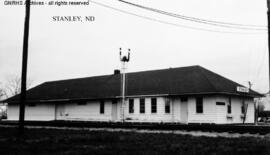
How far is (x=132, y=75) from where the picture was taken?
130 ft

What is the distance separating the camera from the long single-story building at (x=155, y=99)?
29.4 meters

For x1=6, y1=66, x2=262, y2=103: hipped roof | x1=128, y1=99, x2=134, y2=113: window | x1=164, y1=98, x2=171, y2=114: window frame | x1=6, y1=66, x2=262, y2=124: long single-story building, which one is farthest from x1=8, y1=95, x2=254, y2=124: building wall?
x1=6, y1=66, x2=262, y2=103: hipped roof

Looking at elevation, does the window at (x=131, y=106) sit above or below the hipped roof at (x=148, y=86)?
below

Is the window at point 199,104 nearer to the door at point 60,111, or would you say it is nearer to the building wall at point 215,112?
the building wall at point 215,112

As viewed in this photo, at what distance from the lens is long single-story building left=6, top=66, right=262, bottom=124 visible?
96.5 ft

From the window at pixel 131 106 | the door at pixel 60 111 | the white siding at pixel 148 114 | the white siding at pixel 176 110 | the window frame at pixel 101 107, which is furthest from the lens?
the door at pixel 60 111

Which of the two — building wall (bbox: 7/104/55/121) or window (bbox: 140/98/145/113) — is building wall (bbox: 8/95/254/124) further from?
window (bbox: 140/98/145/113)

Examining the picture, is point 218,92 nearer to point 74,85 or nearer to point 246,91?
point 246,91

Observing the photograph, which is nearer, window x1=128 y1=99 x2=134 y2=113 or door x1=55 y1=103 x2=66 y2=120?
window x1=128 y1=99 x2=134 y2=113

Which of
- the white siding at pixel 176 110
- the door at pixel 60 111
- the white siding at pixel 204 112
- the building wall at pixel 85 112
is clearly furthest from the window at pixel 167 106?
the door at pixel 60 111

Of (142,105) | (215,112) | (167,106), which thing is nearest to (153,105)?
(142,105)

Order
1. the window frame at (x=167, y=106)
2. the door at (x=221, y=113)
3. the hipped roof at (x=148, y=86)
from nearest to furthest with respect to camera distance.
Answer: the door at (x=221, y=113), the hipped roof at (x=148, y=86), the window frame at (x=167, y=106)

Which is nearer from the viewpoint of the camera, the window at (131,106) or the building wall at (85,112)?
the window at (131,106)

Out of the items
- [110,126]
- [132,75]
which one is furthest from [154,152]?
[132,75]
